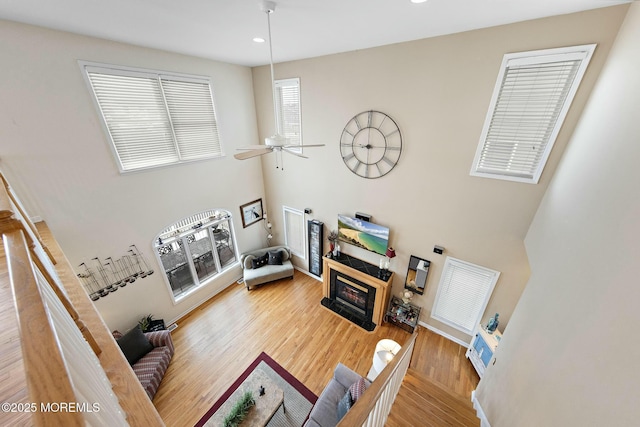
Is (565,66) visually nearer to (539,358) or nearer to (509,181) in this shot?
(509,181)

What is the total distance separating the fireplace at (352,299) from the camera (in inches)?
210

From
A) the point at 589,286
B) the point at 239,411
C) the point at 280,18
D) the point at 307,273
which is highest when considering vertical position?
the point at 280,18

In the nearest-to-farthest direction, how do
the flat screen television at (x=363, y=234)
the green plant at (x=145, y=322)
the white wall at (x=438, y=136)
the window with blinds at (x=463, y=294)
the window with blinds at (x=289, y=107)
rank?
the white wall at (x=438, y=136) → the window with blinds at (x=463, y=294) → the green plant at (x=145, y=322) → the flat screen television at (x=363, y=234) → the window with blinds at (x=289, y=107)

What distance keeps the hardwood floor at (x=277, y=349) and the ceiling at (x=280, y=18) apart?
14.9 ft

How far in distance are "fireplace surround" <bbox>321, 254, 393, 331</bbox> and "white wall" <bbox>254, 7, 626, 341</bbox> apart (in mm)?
369

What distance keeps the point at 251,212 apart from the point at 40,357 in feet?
20.8

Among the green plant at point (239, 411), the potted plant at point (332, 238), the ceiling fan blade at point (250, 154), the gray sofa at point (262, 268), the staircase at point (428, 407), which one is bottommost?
the green plant at point (239, 411)

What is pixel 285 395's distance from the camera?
4.16 metres

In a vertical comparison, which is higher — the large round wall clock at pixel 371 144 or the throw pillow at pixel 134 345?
the large round wall clock at pixel 371 144

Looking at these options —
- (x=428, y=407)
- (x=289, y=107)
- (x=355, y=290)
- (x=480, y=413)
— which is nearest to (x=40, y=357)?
(x=428, y=407)

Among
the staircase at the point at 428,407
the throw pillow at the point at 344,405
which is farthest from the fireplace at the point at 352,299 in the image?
the staircase at the point at 428,407

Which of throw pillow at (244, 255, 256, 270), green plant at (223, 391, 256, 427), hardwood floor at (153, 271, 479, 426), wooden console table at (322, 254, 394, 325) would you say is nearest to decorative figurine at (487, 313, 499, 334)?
hardwood floor at (153, 271, 479, 426)

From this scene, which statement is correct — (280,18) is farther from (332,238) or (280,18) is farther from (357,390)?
(357,390)

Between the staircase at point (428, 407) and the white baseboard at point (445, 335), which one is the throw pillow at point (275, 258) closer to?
the white baseboard at point (445, 335)
